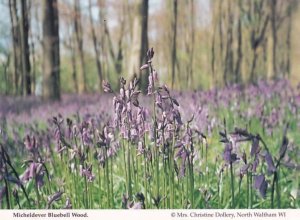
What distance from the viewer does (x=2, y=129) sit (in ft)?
7.89

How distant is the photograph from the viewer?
2121 millimetres

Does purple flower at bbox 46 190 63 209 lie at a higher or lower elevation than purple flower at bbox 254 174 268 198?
lower

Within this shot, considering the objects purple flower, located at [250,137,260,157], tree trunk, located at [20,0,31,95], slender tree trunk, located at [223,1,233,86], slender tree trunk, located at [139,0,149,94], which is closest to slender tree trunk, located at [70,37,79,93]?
tree trunk, located at [20,0,31,95]

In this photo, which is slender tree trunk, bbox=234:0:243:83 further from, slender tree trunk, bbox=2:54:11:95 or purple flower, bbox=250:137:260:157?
slender tree trunk, bbox=2:54:11:95

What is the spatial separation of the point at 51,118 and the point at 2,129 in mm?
254

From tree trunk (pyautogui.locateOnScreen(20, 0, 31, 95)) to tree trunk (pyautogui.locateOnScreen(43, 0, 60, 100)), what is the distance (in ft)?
0.28

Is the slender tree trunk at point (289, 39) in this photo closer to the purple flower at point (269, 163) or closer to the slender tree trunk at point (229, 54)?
the slender tree trunk at point (229, 54)

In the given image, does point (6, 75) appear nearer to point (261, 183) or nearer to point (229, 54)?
point (229, 54)

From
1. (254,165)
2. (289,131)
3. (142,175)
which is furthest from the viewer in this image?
(289,131)

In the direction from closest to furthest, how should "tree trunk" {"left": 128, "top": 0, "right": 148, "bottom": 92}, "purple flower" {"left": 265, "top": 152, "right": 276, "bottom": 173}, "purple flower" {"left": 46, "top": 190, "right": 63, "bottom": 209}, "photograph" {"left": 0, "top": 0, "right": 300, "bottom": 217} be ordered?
1. "purple flower" {"left": 265, "top": 152, "right": 276, "bottom": 173}
2. "purple flower" {"left": 46, "top": 190, "right": 63, "bottom": 209}
3. "photograph" {"left": 0, "top": 0, "right": 300, "bottom": 217}
4. "tree trunk" {"left": 128, "top": 0, "right": 148, "bottom": 92}

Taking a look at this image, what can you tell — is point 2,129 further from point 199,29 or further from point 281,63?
point 281,63

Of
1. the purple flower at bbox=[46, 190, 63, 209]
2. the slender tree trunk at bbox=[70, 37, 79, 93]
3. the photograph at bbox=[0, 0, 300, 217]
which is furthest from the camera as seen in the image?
the slender tree trunk at bbox=[70, 37, 79, 93]

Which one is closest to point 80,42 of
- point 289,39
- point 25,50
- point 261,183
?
point 25,50
